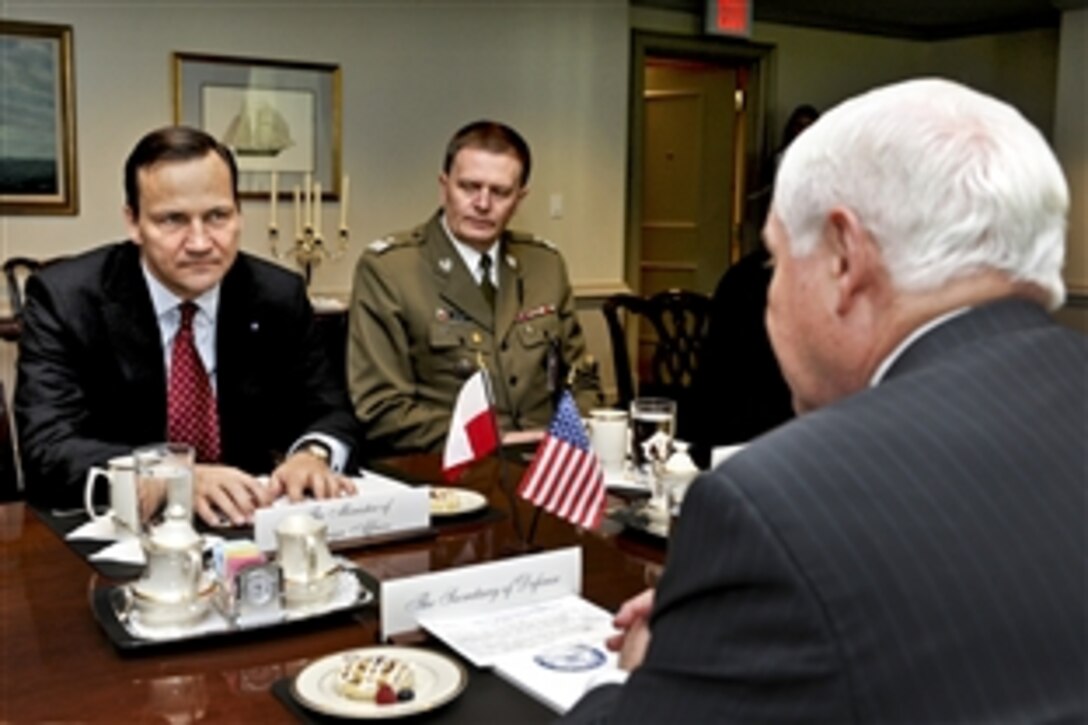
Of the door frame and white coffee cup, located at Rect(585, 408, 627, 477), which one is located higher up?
the door frame

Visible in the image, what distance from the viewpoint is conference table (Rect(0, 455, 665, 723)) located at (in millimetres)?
1099

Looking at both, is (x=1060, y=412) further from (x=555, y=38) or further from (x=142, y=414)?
(x=555, y=38)

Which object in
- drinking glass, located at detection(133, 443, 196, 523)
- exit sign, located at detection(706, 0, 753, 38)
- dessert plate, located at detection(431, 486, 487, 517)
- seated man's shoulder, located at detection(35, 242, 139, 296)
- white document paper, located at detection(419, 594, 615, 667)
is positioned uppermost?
exit sign, located at detection(706, 0, 753, 38)

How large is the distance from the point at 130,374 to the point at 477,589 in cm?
106

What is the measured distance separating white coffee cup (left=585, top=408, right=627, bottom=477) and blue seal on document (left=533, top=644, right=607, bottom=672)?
829mm

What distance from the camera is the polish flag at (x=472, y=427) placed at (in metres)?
1.72

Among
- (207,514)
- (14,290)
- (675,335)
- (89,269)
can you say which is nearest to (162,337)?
(89,269)

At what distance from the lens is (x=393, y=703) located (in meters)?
1.09

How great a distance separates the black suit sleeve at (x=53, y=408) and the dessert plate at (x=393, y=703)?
2.84ft

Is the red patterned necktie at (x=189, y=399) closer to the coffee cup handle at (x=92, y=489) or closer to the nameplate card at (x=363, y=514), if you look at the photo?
the coffee cup handle at (x=92, y=489)

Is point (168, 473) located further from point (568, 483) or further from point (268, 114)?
point (268, 114)

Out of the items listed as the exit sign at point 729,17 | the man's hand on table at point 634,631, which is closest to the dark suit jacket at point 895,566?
the man's hand on table at point 634,631

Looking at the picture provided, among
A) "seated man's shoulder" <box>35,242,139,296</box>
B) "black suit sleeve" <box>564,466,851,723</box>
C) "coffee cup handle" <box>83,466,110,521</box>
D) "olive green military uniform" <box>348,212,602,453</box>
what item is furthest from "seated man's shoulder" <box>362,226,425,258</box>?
"black suit sleeve" <box>564,466,851,723</box>

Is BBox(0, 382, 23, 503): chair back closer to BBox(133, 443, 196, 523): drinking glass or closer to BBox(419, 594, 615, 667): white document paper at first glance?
BBox(133, 443, 196, 523): drinking glass
